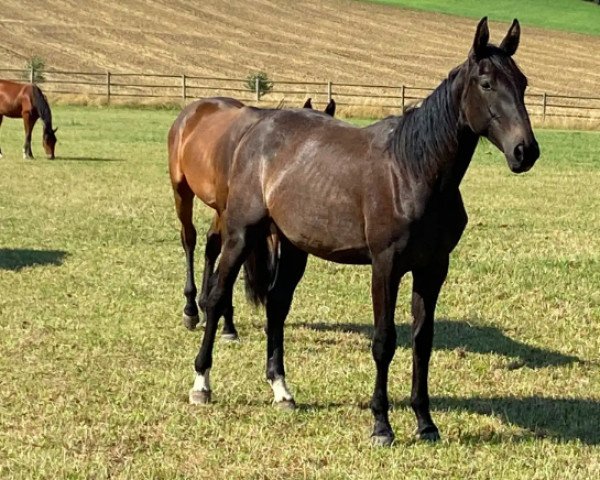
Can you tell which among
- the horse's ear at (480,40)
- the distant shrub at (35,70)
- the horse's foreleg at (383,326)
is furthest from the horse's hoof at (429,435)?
the distant shrub at (35,70)

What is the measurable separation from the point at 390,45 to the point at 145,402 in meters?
53.5

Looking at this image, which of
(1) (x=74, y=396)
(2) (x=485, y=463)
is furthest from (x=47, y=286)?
(2) (x=485, y=463)

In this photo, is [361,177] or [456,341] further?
[456,341]

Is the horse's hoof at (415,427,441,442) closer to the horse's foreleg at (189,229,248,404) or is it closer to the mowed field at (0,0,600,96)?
the horse's foreleg at (189,229,248,404)

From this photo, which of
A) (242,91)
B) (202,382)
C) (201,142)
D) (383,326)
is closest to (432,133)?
(383,326)

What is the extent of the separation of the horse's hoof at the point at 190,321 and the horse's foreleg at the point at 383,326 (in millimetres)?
2846

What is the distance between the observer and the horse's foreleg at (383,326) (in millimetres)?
5035

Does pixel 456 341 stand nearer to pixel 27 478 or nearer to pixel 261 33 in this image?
pixel 27 478

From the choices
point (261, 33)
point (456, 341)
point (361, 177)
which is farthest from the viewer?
point (261, 33)

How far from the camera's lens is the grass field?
16.3 feet

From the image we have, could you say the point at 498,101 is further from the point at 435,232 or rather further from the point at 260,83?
the point at 260,83

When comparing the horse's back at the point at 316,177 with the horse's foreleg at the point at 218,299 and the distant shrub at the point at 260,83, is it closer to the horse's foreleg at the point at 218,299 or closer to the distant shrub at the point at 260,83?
the horse's foreleg at the point at 218,299

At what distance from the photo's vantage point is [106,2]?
191 feet

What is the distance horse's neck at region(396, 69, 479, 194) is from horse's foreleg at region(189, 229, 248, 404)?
1238 mm
